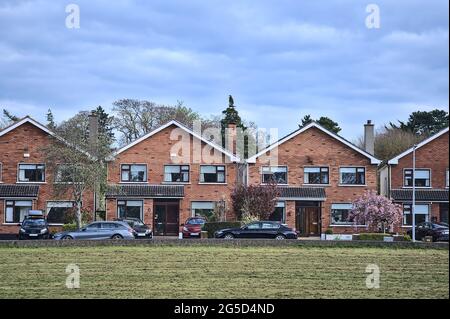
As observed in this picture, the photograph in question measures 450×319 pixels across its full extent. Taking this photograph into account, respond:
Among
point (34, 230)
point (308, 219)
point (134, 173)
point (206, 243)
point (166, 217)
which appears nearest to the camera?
point (206, 243)

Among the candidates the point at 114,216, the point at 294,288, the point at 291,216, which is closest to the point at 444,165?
the point at 291,216

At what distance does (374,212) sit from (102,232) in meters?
18.4

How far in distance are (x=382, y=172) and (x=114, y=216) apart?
22.4 meters

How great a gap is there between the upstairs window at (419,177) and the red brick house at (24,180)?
23.3m

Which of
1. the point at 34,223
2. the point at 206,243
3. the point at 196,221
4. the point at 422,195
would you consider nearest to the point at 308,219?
the point at 422,195

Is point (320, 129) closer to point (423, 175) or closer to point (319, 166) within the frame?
point (319, 166)

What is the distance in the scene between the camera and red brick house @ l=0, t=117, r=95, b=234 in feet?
175

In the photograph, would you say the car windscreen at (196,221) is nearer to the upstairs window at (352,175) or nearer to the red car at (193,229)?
the red car at (193,229)

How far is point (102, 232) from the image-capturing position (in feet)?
128

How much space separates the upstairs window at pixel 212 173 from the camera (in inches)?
2176

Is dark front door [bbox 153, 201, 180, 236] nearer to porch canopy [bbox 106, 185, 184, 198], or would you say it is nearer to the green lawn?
porch canopy [bbox 106, 185, 184, 198]

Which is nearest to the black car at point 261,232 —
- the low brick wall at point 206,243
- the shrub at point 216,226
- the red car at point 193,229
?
the shrub at point 216,226

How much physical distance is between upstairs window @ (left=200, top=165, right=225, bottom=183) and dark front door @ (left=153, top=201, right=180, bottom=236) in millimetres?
2932
